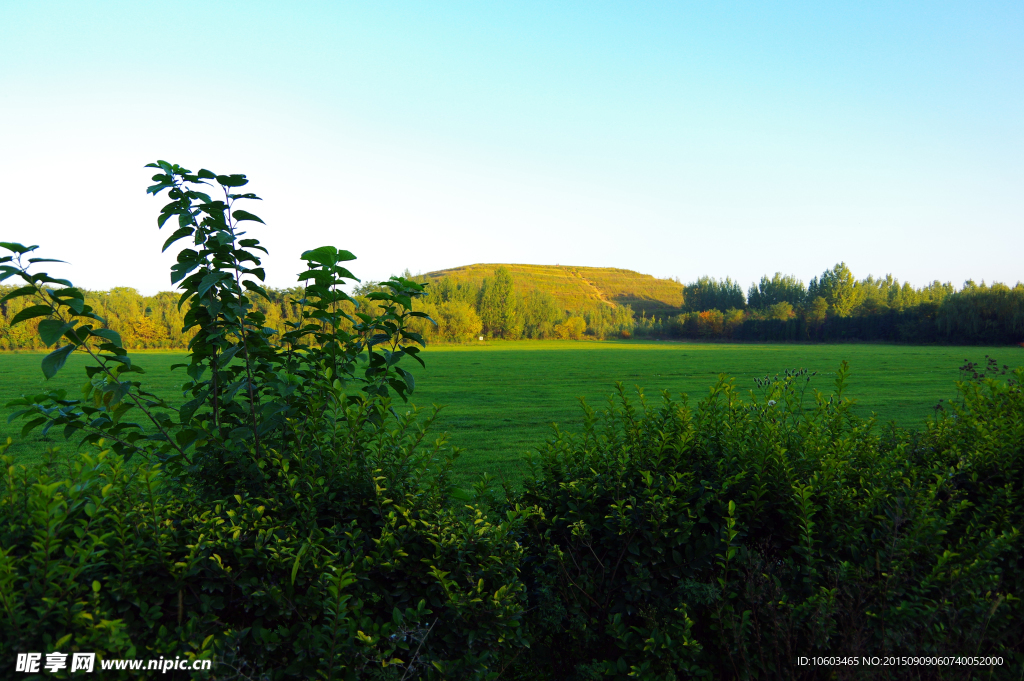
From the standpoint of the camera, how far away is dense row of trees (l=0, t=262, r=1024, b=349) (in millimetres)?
77000

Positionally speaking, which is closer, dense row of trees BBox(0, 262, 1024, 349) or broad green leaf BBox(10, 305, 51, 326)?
broad green leaf BBox(10, 305, 51, 326)

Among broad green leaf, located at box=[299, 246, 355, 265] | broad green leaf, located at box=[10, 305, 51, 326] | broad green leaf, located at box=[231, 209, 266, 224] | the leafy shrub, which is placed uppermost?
broad green leaf, located at box=[231, 209, 266, 224]

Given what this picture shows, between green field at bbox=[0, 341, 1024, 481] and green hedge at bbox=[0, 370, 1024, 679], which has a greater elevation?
green hedge at bbox=[0, 370, 1024, 679]

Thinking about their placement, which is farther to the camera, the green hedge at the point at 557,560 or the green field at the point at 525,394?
the green field at the point at 525,394

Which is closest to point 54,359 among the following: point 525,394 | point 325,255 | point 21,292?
point 21,292

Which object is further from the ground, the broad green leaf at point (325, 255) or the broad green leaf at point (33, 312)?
the broad green leaf at point (325, 255)

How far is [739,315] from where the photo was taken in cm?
12081

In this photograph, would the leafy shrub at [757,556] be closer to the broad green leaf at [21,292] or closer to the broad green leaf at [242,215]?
the broad green leaf at [242,215]

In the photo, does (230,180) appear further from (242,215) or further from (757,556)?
(757,556)

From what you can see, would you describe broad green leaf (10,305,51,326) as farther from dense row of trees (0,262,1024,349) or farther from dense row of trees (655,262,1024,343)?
dense row of trees (655,262,1024,343)

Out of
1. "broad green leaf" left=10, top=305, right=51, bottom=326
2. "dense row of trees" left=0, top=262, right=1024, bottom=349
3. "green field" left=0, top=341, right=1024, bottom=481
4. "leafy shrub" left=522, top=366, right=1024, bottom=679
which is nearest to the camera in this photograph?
"broad green leaf" left=10, top=305, right=51, bottom=326

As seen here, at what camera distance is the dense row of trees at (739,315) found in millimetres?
77000

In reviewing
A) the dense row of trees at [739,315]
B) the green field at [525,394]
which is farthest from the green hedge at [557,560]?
the dense row of trees at [739,315]

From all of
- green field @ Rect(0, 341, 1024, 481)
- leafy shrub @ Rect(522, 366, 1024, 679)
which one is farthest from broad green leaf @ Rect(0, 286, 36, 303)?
green field @ Rect(0, 341, 1024, 481)
